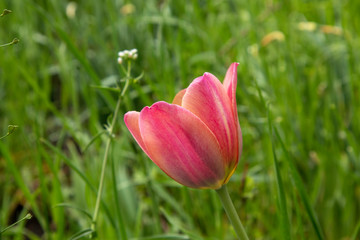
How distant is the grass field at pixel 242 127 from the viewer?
931mm

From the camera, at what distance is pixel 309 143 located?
4.08 feet

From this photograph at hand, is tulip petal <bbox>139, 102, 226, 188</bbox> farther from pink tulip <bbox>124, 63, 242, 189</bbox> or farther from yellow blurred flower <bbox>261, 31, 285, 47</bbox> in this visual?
yellow blurred flower <bbox>261, 31, 285, 47</bbox>

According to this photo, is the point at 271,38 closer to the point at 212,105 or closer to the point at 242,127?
the point at 242,127

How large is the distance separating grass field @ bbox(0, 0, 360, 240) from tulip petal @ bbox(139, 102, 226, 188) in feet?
0.39

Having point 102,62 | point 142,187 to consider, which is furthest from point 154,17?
point 142,187

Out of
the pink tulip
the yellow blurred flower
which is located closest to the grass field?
the yellow blurred flower

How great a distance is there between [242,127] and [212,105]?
0.88 meters

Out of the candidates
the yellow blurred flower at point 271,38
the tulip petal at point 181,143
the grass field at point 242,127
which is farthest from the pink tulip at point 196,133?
the yellow blurred flower at point 271,38

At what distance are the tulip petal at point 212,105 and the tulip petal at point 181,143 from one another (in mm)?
17

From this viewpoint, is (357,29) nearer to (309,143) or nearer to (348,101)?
(348,101)

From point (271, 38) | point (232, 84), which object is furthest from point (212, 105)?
point (271, 38)

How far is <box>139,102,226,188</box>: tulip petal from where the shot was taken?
0.46 metres

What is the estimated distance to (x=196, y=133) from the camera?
18.0 inches

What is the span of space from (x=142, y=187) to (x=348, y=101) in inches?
26.7
